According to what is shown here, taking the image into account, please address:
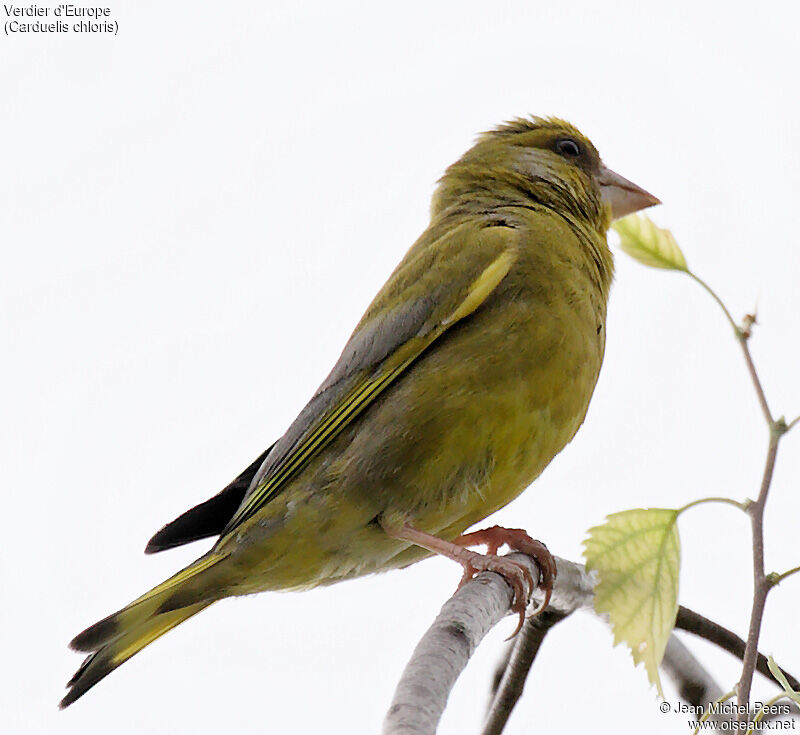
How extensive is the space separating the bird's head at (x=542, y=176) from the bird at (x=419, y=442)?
0.42 m

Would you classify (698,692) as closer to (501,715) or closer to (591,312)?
(501,715)

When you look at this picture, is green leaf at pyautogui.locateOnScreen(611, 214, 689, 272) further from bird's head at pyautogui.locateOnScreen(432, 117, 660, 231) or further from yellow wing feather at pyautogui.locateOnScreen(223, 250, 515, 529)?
bird's head at pyautogui.locateOnScreen(432, 117, 660, 231)

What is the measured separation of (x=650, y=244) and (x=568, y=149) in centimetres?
201

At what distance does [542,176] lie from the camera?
3.62m

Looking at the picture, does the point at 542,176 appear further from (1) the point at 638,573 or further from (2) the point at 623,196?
(1) the point at 638,573

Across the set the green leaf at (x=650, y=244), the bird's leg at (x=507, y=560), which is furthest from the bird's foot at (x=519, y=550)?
the green leaf at (x=650, y=244)

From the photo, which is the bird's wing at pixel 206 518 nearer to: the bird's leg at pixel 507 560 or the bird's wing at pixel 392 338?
the bird's wing at pixel 392 338

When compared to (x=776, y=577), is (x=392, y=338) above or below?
above

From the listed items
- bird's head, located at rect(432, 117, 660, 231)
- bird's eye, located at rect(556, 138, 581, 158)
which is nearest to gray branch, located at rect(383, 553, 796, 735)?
bird's head, located at rect(432, 117, 660, 231)

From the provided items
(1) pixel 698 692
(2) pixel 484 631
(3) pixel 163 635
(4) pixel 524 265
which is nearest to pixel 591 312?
(4) pixel 524 265

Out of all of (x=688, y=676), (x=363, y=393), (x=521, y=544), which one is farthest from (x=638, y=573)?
(x=363, y=393)

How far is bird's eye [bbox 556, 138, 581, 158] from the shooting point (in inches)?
148

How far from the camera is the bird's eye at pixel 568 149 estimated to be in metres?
3.76

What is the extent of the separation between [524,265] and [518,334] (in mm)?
267
